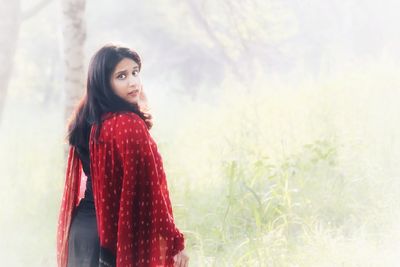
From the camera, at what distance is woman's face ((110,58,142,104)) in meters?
2.64

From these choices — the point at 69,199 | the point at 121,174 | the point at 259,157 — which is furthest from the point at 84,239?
the point at 259,157

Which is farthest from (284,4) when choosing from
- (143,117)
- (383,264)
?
(143,117)

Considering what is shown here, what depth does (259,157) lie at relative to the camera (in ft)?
18.7

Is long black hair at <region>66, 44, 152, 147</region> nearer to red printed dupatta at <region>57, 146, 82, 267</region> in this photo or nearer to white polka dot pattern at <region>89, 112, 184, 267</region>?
white polka dot pattern at <region>89, 112, 184, 267</region>

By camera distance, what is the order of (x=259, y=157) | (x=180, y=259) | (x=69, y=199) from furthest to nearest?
(x=259, y=157)
(x=69, y=199)
(x=180, y=259)

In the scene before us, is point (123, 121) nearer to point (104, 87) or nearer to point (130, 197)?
point (104, 87)

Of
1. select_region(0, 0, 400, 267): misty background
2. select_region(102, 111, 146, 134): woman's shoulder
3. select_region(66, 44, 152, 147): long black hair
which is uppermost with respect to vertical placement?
select_region(66, 44, 152, 147): long black hair

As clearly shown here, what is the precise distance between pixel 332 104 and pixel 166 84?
6.73 meters

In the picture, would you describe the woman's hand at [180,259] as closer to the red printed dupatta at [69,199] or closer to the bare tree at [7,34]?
the red printed dupatta at [69,199]

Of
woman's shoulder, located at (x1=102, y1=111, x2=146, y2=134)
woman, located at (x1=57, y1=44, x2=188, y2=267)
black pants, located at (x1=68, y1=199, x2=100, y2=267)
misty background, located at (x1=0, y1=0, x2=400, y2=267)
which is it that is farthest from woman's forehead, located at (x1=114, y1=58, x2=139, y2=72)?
misty background, located at (x1=0, y1=0, x2=400, y2=267)

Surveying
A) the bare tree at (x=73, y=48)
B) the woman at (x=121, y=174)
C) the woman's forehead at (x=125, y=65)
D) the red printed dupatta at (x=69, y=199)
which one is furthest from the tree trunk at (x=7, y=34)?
the woman's forehead at (x=125, y=65)

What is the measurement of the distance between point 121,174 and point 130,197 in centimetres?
10

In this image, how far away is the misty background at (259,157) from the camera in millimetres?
4562

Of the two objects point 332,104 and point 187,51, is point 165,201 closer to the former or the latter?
point 332,104
